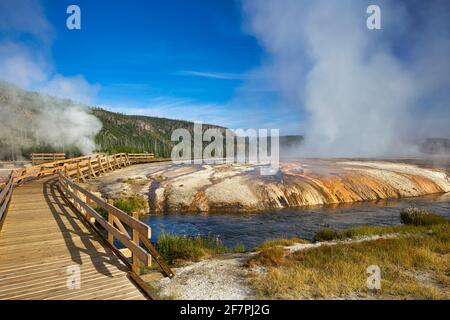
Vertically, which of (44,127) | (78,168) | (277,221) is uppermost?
(44,127)

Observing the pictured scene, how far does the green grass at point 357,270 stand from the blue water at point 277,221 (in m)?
3.82

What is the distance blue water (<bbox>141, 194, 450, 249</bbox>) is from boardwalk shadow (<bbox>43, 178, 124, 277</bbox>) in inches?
137

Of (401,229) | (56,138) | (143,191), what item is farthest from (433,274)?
(56,138)

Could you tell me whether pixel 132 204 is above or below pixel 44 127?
below

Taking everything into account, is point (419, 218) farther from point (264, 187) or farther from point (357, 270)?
point (264, 187)

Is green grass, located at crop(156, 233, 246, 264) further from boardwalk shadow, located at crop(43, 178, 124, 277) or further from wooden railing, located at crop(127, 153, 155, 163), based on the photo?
wooden railing, located at crop(127, 153, 155, 163)

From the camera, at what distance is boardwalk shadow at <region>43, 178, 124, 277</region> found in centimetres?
770

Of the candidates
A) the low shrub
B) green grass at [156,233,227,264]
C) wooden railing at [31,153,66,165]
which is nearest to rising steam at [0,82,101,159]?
wooden railing at [31,153,66,165]

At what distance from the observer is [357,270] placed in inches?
290

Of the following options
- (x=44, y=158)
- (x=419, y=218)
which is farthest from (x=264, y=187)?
(x=44, y=158)

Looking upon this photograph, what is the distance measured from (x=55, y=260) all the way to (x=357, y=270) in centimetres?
765

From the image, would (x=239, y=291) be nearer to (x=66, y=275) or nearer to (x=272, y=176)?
(x=66, y=275)

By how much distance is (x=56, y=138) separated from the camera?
253ft

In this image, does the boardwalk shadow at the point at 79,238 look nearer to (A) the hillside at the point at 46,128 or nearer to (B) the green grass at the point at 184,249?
(B) the green grass at the point at 184,249
